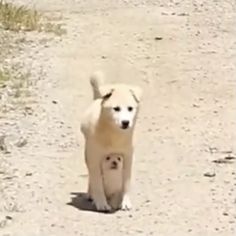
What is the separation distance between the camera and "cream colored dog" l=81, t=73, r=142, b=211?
7.31m

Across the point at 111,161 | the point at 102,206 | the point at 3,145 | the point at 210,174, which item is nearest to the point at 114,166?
the point at 111,161

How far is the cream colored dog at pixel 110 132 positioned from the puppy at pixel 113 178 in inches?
1.3

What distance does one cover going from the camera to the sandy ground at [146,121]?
735 centimetres

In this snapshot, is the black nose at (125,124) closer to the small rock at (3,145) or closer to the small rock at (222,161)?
the small rock at (222,161)

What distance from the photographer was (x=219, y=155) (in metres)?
8.83

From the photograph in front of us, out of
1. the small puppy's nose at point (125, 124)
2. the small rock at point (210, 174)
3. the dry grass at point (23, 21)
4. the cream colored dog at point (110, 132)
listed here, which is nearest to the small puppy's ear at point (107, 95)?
the cream colored dog at point (110, 132)

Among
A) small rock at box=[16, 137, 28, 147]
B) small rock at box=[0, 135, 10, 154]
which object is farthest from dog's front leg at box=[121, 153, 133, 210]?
small rock at box=[16, 137, 28, 147]

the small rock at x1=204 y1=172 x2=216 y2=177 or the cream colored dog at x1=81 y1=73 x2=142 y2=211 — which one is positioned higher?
the cream colored dog at x1=81 y1=73 x2=142 y2=211

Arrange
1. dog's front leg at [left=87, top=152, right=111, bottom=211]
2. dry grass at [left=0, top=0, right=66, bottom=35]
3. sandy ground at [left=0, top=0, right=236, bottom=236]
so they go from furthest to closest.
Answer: dry grass at [left=0, top=0, right=66, bottom=35] < dog's front leg at [left=87, top=152, right=111, bottom=211] < sandy ground at [left=0, top=0, right=236, bottom=236]

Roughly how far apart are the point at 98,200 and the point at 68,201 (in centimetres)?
26

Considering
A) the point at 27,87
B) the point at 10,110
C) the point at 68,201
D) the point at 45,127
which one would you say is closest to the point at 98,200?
the point at 68,201

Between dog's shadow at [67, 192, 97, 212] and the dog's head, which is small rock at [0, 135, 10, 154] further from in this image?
the dog's head

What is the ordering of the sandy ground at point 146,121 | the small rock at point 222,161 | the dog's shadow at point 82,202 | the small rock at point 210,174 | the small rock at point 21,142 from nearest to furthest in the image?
the sandy ground at point 146,121, the dog's shadow at point 82,202, the small rock at point 210,174, the small rock at point 222,161, the small rock at point 21,142

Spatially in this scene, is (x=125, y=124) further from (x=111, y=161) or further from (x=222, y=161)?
(x=222, y=161)
